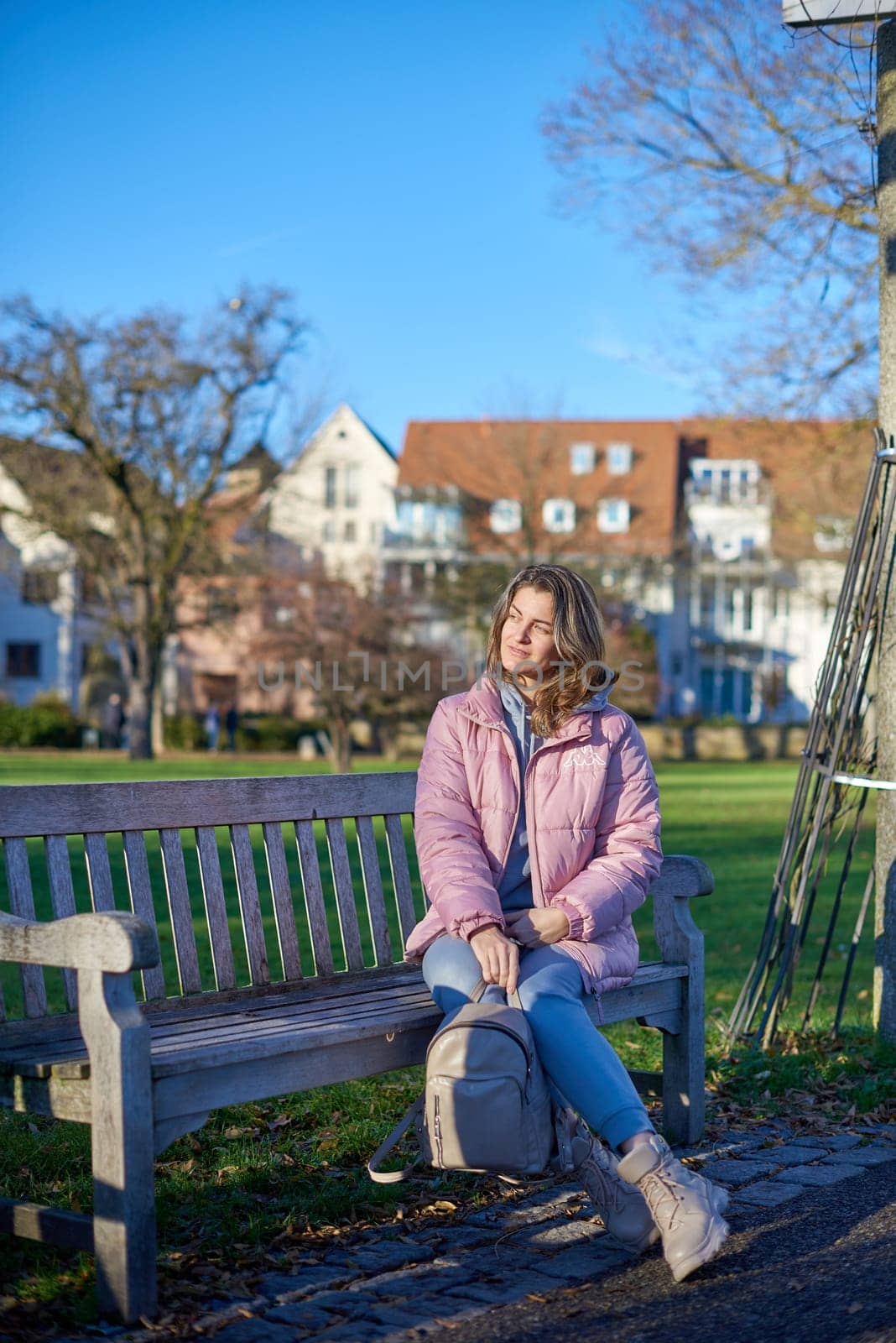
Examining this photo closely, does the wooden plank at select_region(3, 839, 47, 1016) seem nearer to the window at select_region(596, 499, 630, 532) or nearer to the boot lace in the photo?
the boot lace

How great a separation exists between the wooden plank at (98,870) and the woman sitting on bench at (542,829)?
83 cm

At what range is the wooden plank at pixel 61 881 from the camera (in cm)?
365

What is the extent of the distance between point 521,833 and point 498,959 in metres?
0.46

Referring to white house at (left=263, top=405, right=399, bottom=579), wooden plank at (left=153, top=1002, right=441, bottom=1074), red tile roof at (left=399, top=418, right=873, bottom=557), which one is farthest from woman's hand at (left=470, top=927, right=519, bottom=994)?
white house at (left=263, top=405, right=399, bottom=579)

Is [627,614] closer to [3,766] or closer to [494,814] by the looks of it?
[3,766]

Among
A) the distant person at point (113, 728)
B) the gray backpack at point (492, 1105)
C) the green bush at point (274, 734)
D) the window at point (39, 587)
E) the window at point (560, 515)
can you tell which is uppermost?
the window at point (560, 515)

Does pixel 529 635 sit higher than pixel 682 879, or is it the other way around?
pixel 529 635

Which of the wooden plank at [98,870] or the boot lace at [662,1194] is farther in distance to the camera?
the wooden plank at [98,870]

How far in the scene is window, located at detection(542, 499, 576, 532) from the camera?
4509cm

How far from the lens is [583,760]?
13.0 ft

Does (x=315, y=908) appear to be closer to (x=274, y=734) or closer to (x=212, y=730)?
(x=274, y=734)

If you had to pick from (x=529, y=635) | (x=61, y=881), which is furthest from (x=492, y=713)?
(x=61, y=881)

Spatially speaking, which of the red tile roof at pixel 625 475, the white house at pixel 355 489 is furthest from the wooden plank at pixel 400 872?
the white house at pixel 355 489

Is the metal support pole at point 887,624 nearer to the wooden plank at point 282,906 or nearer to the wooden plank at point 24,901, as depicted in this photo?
the wooden plank at point 282,906
